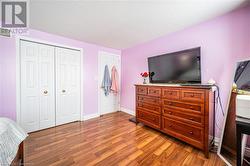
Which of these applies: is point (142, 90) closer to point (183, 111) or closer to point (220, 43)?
point (183, 111)

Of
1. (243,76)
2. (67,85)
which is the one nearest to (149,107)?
(243,76)

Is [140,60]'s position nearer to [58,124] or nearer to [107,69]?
[107,69]

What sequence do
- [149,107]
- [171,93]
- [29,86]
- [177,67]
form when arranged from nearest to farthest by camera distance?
1. [171,93]
2. [177,67]
3. [29,86]
4. [149,107]

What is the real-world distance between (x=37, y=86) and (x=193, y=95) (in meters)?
3.10

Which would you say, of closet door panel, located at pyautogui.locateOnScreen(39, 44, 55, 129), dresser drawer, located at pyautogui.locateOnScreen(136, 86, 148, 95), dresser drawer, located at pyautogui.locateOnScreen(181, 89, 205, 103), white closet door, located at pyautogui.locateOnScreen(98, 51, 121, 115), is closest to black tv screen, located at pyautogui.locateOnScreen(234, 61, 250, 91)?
dresser drawer, located at pyautogui.locateOnScreen(181, 89, 205, 103)

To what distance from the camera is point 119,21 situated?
201cm

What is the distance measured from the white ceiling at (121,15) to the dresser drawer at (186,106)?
146 centimetres

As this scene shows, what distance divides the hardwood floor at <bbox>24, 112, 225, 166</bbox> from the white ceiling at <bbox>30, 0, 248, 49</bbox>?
7.22 feet

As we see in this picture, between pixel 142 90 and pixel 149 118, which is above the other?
pixel 142 90

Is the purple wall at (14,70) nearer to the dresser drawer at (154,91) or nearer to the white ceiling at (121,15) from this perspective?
the white ceiling at (121,15)

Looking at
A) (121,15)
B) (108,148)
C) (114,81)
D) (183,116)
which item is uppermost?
(121,15)

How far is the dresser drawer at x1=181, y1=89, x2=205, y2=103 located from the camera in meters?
1.67

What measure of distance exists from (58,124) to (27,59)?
5.37ft

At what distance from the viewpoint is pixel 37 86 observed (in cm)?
245
